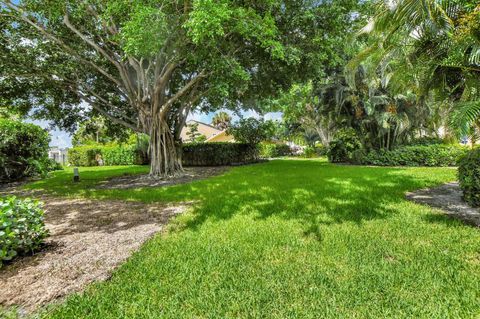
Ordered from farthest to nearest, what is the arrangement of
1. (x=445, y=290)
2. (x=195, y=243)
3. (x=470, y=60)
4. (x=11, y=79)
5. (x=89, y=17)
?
(x=11, y=79) → (x=89, y=17) → (x=470, y=60) → (x=195, y=243) → (x=445, y=290)

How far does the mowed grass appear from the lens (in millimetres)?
2207

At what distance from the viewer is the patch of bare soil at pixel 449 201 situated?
182 inches

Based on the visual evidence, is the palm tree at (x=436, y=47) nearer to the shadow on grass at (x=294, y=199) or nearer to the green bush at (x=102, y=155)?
the shadow on grass at (x=294, y=199)

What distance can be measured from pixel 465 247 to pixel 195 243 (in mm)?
3717

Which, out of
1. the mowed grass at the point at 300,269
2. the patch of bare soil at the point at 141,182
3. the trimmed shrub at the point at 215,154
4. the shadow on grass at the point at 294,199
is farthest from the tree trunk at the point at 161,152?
the trimmed shrub at the point at 215,154

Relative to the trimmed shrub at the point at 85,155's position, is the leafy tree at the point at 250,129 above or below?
above

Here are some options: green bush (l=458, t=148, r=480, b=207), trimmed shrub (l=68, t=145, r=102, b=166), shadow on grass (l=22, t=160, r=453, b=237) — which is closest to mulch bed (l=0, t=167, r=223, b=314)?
shadow on grass (l=22, t=160, r=453, b=237)

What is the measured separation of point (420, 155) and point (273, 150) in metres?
22.1

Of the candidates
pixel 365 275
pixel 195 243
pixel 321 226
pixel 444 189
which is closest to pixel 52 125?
pixel 195 243

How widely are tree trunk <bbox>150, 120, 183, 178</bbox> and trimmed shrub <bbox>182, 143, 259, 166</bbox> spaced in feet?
27.7

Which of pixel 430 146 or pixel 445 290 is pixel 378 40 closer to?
pixel 445 290

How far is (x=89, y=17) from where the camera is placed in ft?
31.5

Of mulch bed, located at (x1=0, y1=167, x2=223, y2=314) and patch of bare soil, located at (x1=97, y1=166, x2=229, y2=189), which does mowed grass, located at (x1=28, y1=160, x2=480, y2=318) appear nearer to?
mulch bed, located at (x1=0, y1=167, x2=223, y2=314)

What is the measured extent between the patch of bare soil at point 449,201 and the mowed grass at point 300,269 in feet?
1.18
